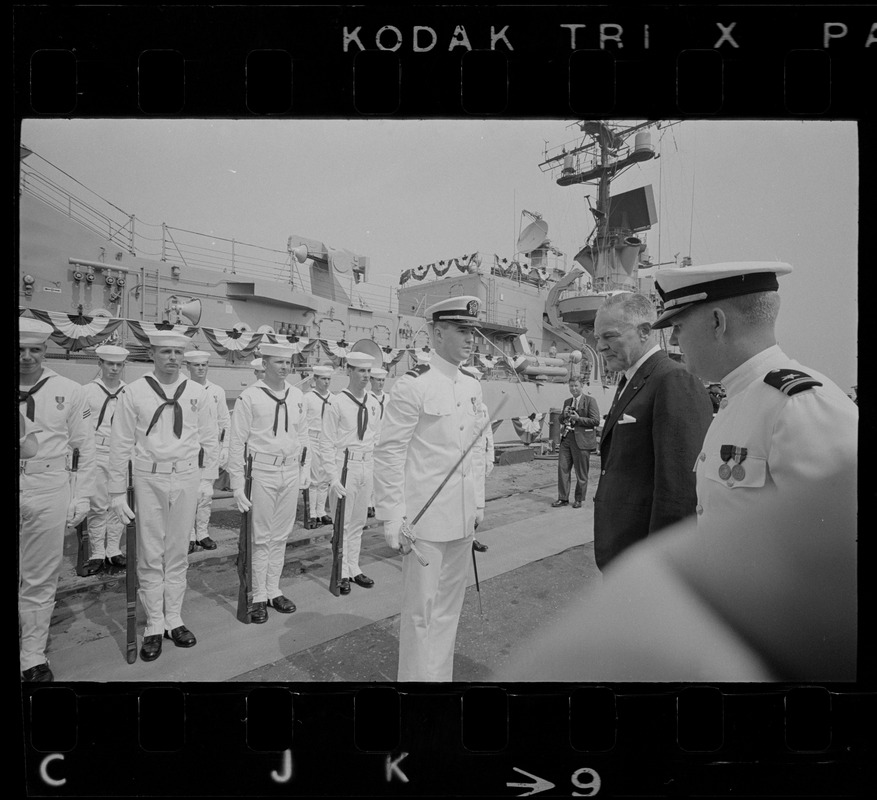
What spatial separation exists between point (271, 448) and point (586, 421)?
8.01ft

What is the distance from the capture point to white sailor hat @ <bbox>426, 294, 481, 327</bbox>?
207 cm

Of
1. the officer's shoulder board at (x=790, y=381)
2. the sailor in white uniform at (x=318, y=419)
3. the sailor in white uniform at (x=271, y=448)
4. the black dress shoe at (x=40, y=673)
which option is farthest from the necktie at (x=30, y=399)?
the officer's shoulder board at (x=790, y=381)

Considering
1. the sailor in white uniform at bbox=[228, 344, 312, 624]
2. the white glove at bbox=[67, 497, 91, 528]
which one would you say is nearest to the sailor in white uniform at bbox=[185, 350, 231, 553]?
the sailor in white uniform at bbox=[228, 344, 312, 624]

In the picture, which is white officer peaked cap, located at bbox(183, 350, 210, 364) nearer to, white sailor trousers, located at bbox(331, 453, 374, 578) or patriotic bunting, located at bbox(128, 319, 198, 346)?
patriotic bunting, located at bbox(128, 319, 198, 346)

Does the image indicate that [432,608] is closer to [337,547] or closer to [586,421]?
[337,547]

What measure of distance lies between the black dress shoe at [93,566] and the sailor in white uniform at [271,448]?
4.52 feet

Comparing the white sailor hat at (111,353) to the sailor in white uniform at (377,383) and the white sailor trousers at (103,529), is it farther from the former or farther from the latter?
the sailor in white uniform at (377,383)

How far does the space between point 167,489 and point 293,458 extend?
2.92ft

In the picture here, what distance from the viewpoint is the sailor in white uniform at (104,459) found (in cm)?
294

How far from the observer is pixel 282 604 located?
2.73 meters

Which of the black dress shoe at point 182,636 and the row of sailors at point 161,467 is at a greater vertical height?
the row of sailors at point 161,467
